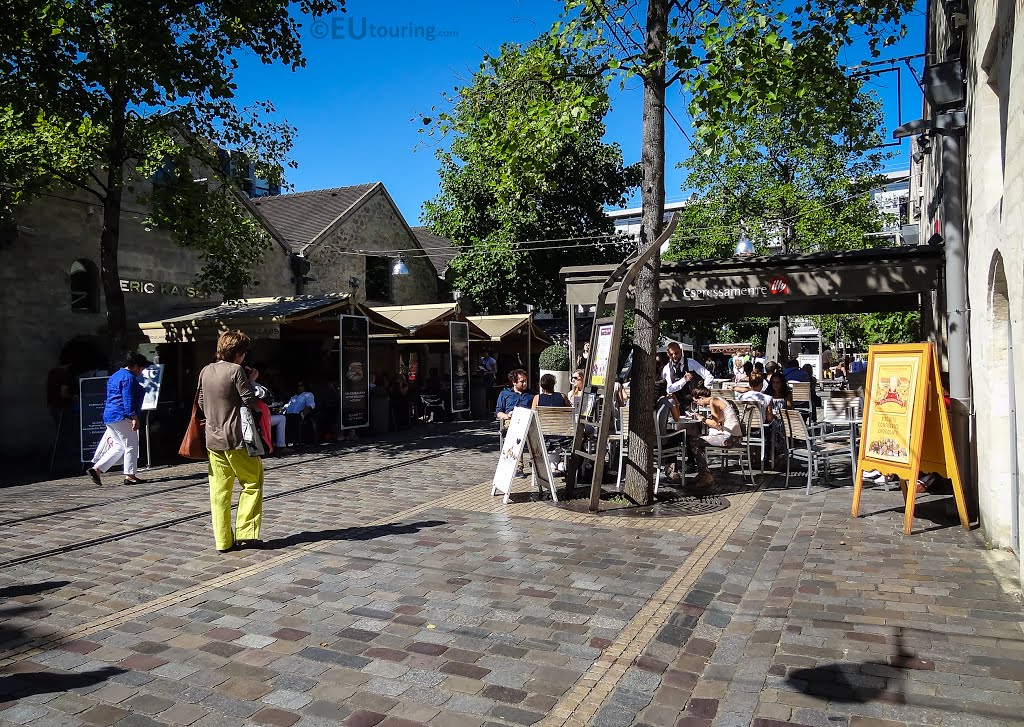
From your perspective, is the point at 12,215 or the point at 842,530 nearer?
the point at 842,530

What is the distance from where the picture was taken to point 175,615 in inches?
198

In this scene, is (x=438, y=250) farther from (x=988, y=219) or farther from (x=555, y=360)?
(x=988, y=219)

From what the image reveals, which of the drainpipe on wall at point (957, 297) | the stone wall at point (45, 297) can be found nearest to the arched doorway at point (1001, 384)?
the drainpipe on wall at point (957, 297)

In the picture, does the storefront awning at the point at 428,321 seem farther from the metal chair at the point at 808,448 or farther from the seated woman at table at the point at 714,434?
the metal chair at the point at 808,448

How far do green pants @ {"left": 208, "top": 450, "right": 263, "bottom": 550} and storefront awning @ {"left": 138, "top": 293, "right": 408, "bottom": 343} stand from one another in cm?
822

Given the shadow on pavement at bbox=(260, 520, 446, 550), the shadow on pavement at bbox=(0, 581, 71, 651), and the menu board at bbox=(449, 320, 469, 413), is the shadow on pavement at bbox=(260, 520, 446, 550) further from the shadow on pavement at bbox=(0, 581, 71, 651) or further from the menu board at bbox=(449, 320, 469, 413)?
the menu board at bbox=(449, 320, 469, 413)

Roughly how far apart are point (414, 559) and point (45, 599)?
2539 mm

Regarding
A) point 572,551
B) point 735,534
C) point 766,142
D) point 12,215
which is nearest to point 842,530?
point 735,534

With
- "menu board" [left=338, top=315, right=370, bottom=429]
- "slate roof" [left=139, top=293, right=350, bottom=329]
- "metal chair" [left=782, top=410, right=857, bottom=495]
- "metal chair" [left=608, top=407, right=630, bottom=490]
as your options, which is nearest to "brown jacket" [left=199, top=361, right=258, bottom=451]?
"metal chair" [left=608, top=407, right=630, bottom=490]

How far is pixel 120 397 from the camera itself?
10.4m

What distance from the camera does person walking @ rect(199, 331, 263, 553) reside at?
6.40 m

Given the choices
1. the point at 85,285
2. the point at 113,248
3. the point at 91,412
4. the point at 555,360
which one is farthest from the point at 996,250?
the point at 555,360

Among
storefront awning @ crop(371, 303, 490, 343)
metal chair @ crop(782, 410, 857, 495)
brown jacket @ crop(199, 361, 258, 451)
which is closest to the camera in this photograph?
brown jacket @ crop(199, 361, 258, 451)

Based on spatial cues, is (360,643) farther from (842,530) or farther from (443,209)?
(443,209)
